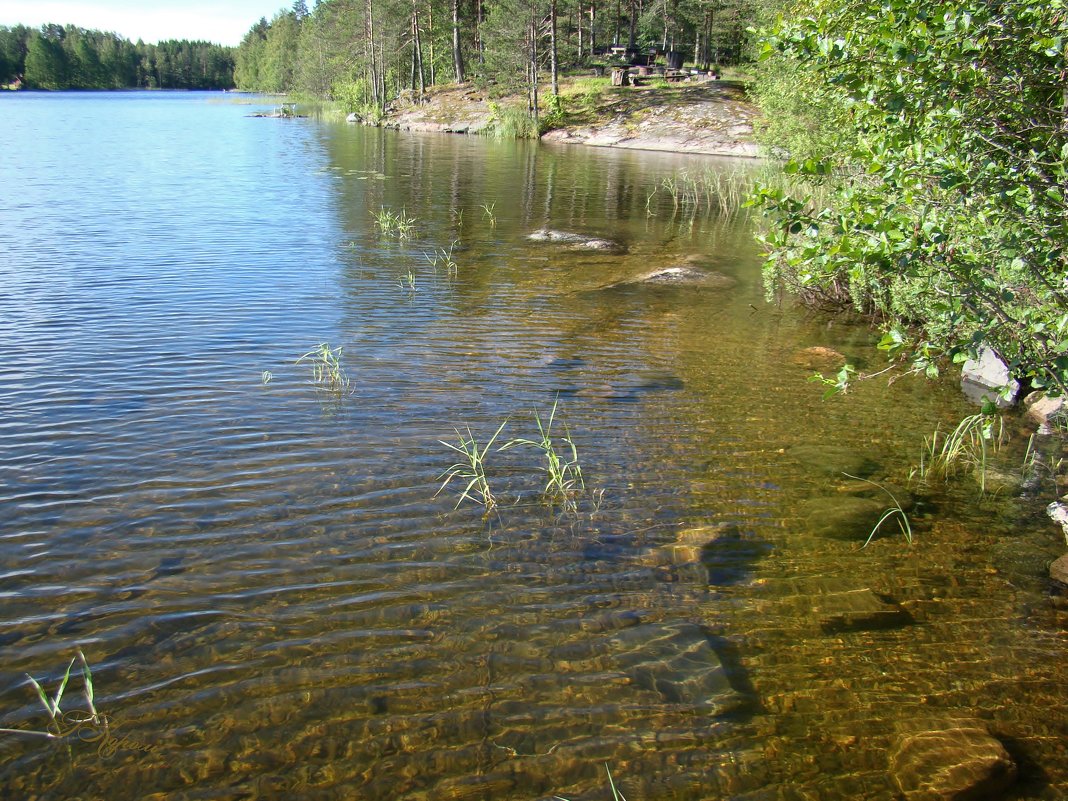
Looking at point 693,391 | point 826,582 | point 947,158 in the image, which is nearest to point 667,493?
point 826,582

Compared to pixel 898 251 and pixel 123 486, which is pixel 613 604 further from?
pixel 123 486

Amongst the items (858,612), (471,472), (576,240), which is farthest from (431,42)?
(858,612)

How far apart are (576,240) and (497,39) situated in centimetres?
4893

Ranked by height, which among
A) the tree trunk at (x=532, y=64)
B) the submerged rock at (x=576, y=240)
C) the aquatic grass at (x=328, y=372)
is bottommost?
the aquatic grass at (x=328, y=372)

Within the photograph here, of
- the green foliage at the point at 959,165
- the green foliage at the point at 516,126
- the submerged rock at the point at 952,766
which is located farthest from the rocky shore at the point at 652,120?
the submerged rock at the point at 952,766

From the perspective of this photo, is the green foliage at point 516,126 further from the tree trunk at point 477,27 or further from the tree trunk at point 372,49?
the tree trunk at point 372,49

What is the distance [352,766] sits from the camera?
4.49 m

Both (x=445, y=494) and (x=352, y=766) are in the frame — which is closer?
(x=352, y=766)

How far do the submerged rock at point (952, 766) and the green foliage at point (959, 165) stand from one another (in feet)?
8.15

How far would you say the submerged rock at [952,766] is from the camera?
446 centimetres

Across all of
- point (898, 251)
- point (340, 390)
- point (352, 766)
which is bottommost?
point (352, 766)

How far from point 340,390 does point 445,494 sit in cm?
307

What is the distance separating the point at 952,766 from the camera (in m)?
4.59

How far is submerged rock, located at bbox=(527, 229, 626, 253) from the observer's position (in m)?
20.1
